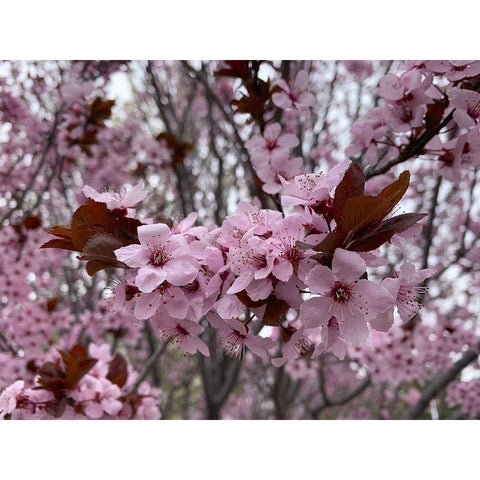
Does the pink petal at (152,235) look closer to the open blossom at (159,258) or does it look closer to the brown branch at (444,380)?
the open blossom at (159,258)

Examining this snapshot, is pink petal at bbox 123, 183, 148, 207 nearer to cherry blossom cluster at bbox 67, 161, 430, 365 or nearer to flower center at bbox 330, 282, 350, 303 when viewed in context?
cherry blossom cluster at bbox 67, 161, 430, 365

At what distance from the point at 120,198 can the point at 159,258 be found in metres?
0.19

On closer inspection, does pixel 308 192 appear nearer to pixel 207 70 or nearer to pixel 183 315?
pixel 183 315

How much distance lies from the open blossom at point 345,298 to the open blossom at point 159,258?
198 millimetres

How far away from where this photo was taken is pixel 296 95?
1312mm

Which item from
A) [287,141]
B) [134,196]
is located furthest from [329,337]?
[287,141]

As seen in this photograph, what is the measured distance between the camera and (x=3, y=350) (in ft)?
6.47

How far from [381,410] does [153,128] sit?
3035 mm

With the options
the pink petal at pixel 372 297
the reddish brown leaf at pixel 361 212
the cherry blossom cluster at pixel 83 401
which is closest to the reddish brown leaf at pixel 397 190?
the reddish brown leaf at pixel 361 212

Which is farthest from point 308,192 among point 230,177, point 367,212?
point 230,177

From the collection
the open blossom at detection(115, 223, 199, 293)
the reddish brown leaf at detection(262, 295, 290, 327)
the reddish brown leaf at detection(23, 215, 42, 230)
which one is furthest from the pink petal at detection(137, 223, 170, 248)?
the reddish brown leaf at detection(23, 215, 42, 230)

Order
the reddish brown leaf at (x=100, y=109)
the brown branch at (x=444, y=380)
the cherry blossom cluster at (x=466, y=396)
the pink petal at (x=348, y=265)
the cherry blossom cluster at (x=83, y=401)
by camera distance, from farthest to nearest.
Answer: the cherry blossom cluster at (x=466, y=396) < the brown branch at (x=444, y=380) < the reddish brown leaf at (x=100, y=109) < the cherry blossom cluster at (x=83, y=401) < the pink petal at (x=348, y=265)

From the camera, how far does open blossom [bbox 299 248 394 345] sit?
663 mm

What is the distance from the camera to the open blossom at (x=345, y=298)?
0.66 meters
